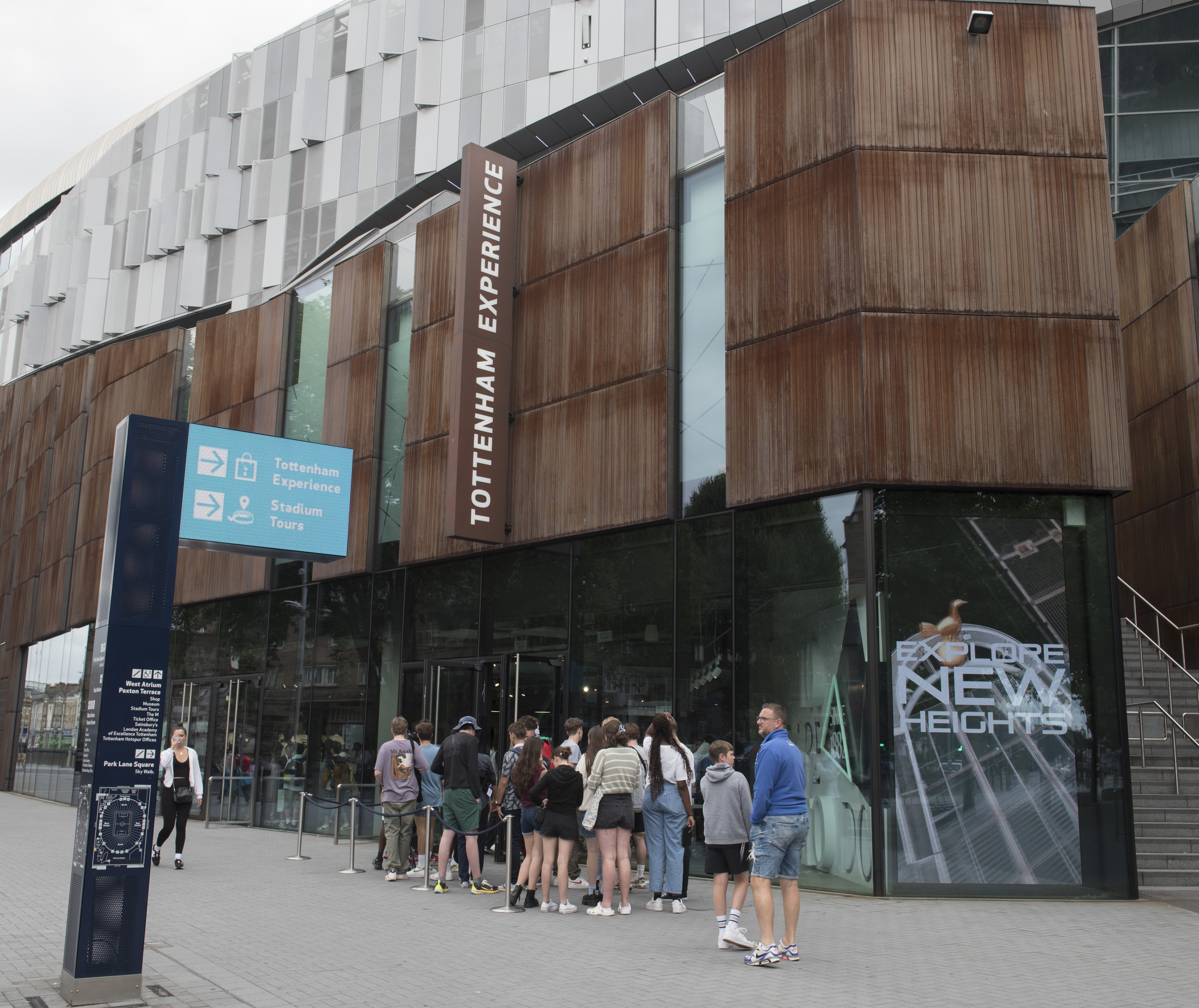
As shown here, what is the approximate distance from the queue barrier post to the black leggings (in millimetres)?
4922

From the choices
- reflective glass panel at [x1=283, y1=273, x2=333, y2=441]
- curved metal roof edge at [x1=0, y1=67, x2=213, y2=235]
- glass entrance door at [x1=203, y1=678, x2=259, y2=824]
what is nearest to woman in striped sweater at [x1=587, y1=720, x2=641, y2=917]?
glass entrance door at [x1=203, y1=678, x2=259, y2=824]

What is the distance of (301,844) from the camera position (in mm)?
15258

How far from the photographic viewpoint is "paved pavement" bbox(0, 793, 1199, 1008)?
7070mm

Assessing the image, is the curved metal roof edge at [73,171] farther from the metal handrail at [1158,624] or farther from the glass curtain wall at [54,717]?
the metal handrail at [1158,624]

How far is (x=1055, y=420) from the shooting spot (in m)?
12.2

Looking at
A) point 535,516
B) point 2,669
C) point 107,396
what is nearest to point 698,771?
point 535,516

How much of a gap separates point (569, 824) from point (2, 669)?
116 ft

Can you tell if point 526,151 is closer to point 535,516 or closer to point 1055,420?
point 535,516

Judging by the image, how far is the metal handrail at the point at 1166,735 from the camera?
13914 millimetres

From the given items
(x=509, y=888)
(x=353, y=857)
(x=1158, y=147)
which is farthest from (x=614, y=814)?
(x=1158, y=147)

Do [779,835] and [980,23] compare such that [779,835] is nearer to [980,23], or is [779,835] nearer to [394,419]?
[980,23]

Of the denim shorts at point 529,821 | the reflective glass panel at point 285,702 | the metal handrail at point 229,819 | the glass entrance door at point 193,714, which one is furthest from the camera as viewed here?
the glass entrance door at point 193,714

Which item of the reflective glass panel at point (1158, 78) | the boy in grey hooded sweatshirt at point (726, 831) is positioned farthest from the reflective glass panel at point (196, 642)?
the reflective glass panel at point (1158, 78)

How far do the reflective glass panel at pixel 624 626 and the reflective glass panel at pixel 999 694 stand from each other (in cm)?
320
